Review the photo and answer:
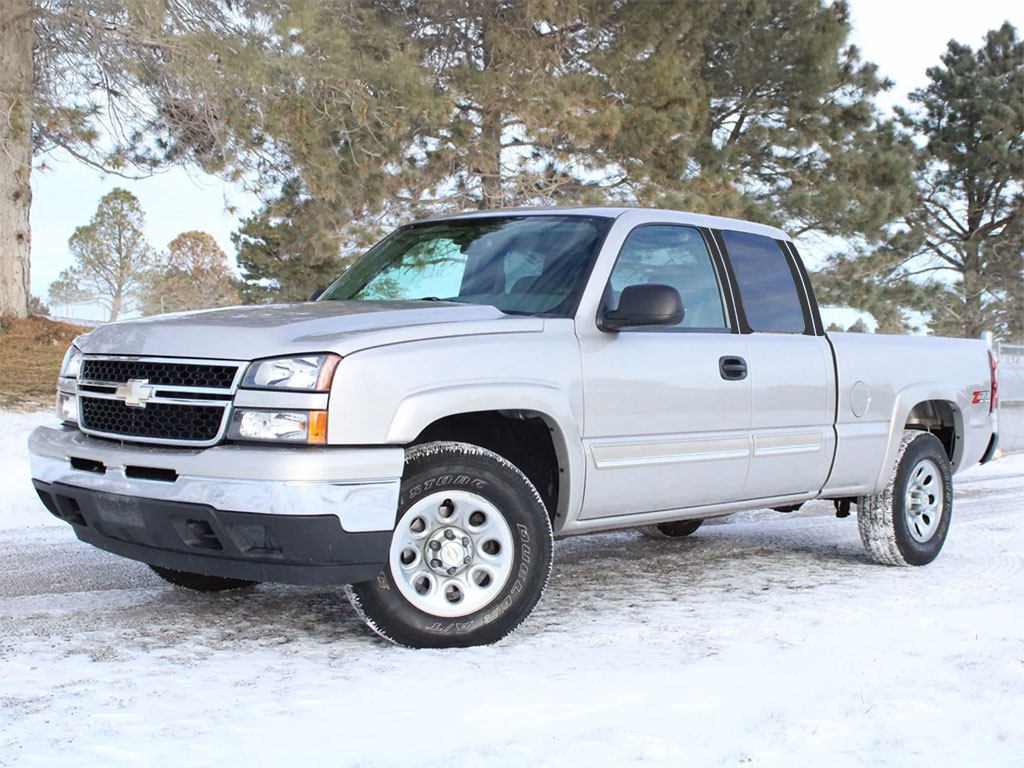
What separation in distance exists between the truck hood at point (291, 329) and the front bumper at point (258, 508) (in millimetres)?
383

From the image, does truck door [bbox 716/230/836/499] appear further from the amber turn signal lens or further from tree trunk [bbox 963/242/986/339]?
tree trunk [bbox 963/242/986/339]

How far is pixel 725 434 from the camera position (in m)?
5.56

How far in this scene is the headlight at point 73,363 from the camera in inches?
195

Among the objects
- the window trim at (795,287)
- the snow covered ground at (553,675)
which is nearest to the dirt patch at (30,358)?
the snow covered ground at (553,675)

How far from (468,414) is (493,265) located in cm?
89

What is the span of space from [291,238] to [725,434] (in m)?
16.8

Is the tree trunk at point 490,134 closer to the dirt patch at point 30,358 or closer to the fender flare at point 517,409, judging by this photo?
the dirt patch at point 30,358

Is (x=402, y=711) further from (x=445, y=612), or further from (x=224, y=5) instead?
(x=224, y=5)

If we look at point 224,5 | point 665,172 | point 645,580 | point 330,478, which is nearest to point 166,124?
point 224,5

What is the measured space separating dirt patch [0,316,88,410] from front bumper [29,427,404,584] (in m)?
9.74

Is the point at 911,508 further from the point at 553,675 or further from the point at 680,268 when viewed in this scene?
the point at 553,675

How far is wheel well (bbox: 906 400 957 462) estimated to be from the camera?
7160 millimetres

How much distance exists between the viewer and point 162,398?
4414 millimetres

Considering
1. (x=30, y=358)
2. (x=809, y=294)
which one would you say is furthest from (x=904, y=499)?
(x=30, y=358)
